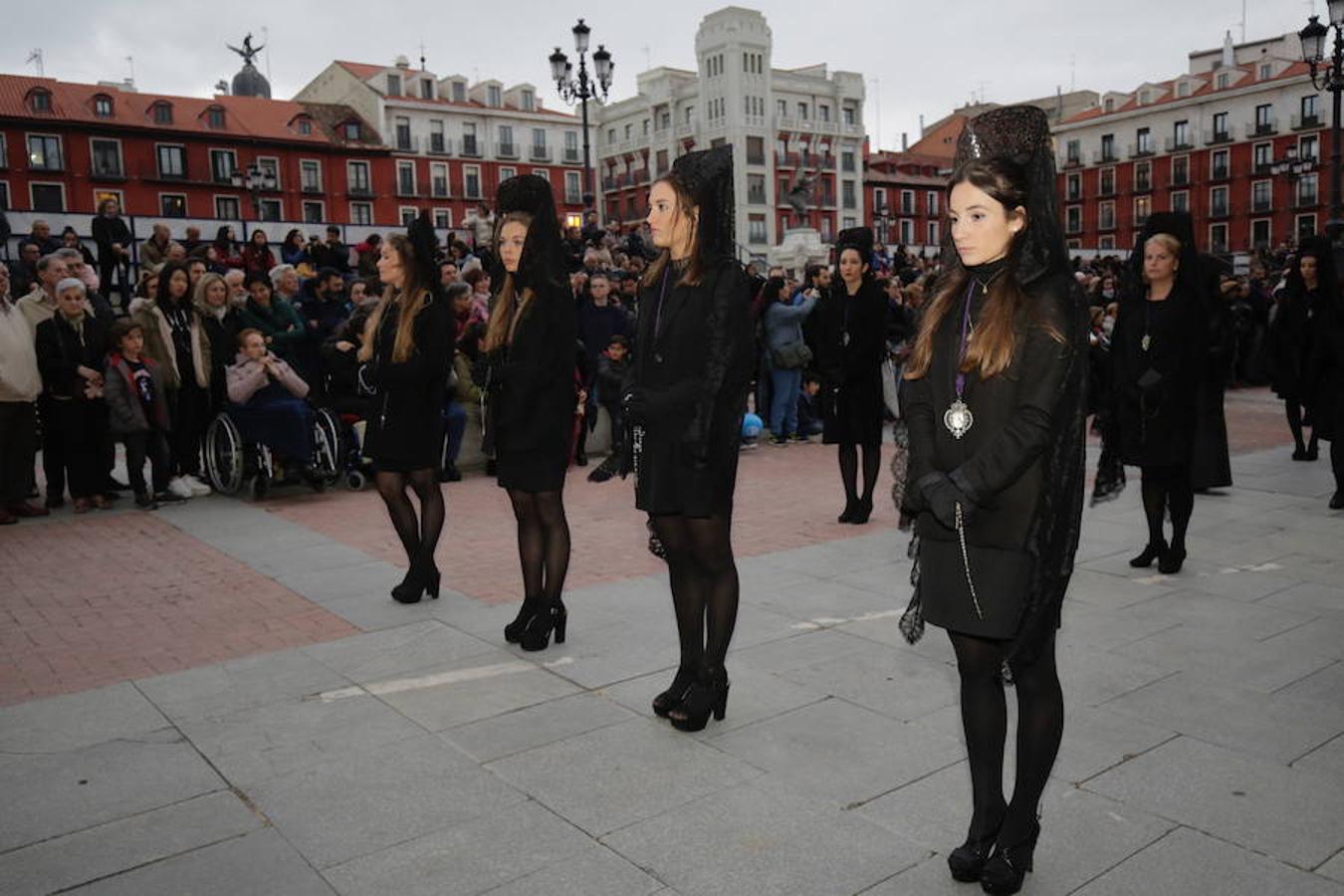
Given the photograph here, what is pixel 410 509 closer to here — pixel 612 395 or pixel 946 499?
pixel 612 395

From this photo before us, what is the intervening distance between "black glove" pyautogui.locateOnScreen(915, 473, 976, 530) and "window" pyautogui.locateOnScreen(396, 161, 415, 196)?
62944 mm

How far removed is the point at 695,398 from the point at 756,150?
2706 inches

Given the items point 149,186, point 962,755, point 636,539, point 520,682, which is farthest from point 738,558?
point 149,186

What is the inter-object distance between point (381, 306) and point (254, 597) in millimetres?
1927

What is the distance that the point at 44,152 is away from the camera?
166ft

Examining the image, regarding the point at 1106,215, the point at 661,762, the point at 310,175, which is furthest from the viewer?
the point at 1106,215

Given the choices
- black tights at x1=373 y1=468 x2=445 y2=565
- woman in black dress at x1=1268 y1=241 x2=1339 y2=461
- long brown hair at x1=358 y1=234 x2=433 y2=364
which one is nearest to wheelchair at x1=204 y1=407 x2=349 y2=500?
black tights at x1=373 y1=468 x2=445 y2=565

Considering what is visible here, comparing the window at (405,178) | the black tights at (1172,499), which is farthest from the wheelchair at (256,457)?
the window at (405,178)

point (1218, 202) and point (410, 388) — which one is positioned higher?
point (1218, 202)

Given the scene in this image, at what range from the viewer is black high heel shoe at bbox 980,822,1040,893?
9.39 ft

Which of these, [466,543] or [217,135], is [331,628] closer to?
[466,543]

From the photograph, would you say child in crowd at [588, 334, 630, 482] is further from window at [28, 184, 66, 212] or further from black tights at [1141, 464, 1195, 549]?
window at [28, 184, 66, 212]

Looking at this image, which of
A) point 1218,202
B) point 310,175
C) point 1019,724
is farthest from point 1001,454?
point 1218,202

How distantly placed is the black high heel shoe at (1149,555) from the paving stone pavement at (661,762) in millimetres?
528
